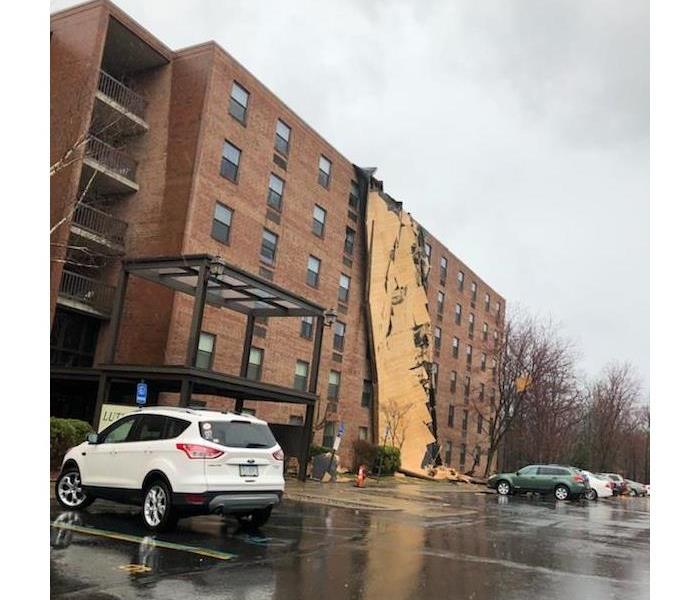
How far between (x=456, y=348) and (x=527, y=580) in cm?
4368

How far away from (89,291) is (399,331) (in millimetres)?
20031

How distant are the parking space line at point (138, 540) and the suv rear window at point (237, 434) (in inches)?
59.8

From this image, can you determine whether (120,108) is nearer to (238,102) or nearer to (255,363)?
(238,102)

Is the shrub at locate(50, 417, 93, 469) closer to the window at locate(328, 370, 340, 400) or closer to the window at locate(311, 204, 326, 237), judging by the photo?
the window at locate(311, 204, 326, 237)

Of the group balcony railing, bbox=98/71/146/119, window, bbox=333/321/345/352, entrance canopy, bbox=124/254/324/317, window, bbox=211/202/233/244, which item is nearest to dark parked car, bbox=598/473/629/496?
window, bbox=333/321/345/352

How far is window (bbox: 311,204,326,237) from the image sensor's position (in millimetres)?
31781

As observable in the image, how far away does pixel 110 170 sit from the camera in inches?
901

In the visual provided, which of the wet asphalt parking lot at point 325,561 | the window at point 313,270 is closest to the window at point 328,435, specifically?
the window at point 313,270

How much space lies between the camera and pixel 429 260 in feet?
149

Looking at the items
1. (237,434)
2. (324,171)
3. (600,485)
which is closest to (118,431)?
(237,434)

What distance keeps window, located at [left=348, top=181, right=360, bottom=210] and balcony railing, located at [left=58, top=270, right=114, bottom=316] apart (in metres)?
16.0

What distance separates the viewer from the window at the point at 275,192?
28.3 metres

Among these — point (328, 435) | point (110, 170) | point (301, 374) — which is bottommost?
point (328, 435)
